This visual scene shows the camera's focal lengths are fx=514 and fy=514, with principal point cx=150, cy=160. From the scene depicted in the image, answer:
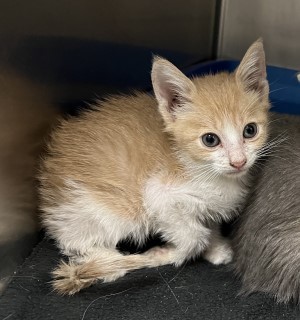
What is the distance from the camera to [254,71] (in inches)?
53.4

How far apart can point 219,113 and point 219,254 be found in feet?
1.50

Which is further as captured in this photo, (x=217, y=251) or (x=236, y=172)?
(x=217, y=251)

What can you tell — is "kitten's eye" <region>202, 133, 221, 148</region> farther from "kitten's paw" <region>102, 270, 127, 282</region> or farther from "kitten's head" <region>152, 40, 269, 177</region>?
"kitten's paw" <region>102, 270, 127, 282</region>

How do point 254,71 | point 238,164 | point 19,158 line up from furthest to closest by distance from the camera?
point 19,158, point 254,71, point 238,164

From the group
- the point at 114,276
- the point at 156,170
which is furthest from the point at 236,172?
the point at 114,276

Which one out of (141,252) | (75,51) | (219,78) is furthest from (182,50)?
(141,252)

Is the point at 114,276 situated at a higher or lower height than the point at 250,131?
lower

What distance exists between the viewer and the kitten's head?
127 centimetres

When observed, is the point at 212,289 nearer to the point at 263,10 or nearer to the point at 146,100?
the point at 146,100

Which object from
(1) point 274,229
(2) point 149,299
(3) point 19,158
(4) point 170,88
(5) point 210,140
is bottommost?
(2) point 149,299

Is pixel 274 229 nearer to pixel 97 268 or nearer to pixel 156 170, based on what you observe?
pixel 156 170

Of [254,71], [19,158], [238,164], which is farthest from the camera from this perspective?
[19,158]

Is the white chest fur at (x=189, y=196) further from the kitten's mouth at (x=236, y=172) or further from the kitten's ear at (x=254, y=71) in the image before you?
the kitten's ear at (x=254, y=71)

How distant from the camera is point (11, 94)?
1397mm
